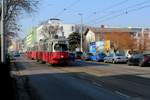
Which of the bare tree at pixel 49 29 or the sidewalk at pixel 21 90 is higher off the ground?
the bare tree at pixel 49 29

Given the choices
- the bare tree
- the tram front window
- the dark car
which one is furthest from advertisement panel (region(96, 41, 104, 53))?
the tram front window

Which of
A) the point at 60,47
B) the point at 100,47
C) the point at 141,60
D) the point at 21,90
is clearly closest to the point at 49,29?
the point at 100,47

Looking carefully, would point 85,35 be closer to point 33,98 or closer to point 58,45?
point 58,45

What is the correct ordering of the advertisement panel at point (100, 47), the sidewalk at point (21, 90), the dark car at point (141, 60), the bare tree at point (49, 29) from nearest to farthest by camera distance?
1. the sidewalk at point (21, 90)
2. the dark car at point (141, 60)
3. the advertisement panel at point (100, 47)
4. the bare tree at point (49, 29)

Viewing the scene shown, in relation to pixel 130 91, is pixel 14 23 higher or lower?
higher

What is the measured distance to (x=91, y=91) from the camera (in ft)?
66.3

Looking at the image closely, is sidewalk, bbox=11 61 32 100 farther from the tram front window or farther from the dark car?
the dark car

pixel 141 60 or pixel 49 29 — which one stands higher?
pixel 49 29

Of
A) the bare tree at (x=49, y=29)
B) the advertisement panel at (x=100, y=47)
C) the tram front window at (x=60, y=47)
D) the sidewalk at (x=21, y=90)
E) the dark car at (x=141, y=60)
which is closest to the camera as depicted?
the sidewalk at (x=21, y=90)

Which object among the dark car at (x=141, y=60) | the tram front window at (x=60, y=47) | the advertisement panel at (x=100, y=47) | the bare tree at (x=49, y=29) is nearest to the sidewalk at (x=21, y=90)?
the tram front window at (x=60, y=47)

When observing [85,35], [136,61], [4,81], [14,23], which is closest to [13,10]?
[14,23]

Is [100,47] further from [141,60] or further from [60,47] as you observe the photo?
[60,47]

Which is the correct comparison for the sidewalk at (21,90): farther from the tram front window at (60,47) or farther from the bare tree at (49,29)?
the bare tree at (49,29)

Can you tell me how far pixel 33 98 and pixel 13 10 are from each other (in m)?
33.2
